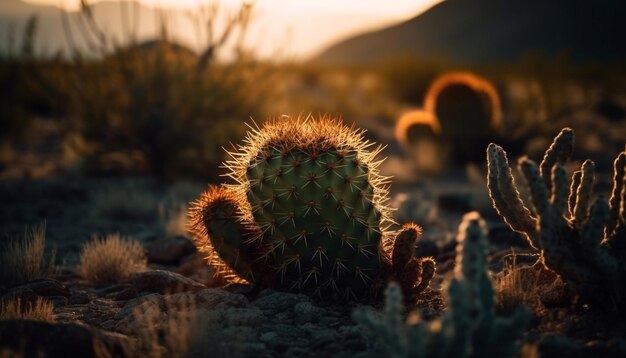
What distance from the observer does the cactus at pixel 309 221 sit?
14.3 feet

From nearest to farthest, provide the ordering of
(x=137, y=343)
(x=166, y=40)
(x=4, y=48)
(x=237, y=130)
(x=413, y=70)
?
(x=137, y=343) → (x=166, y=40) → (x=237, y=130) → (x=4, y=48) → (x=413, y=70)

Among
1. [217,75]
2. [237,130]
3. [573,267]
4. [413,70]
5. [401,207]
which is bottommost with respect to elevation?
[573,267]

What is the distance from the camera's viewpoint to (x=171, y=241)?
670cm

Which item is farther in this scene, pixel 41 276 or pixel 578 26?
pixel 578 26

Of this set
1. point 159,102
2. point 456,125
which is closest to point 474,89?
point 456,125

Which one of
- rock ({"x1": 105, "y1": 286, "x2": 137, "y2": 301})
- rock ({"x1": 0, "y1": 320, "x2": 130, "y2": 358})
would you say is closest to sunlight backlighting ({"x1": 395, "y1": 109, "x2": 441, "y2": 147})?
rock ({"x1": 105, "y1": 286, "x2": 137, "y2": 301})

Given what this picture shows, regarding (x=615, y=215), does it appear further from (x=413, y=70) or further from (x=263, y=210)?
(x=413, y=70)

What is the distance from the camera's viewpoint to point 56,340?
3.56 metres

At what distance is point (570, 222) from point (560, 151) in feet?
1.57

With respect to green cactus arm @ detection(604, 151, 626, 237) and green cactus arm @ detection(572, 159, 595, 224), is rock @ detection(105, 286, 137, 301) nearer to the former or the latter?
green cactus arm @ detection(572, 159, 595, 224)

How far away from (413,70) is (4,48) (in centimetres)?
1721

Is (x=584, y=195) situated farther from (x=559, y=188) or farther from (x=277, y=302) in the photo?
(x=277, y=302)

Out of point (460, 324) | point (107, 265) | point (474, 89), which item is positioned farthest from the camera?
point (474, 89)

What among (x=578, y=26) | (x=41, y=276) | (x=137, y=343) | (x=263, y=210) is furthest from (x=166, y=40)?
(x=578, y=26)
